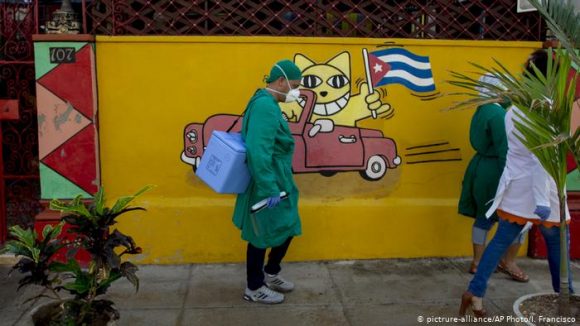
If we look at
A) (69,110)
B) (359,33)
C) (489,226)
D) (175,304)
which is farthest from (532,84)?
(69,110)

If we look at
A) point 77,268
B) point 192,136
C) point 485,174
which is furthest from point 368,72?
point 77,268

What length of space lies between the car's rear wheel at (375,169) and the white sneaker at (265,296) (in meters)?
1.36

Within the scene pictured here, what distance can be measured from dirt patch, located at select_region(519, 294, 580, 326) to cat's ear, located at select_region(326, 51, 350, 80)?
89.5 inches

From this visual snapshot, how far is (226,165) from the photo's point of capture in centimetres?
370

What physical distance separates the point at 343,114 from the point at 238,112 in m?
0.87

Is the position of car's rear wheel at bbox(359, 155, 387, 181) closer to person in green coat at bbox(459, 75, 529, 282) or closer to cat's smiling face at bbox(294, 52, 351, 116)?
cat's smiling face at bbox(294, 52, 351, 116)

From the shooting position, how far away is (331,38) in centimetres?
471

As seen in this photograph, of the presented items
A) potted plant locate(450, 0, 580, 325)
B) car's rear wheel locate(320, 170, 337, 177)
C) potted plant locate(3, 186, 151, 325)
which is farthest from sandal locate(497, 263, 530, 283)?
potted plant locate(3, 186, 151, 325)

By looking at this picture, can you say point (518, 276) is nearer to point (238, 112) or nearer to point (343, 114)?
point (343, 114)

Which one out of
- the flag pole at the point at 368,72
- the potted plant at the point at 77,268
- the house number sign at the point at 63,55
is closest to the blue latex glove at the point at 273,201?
the potted plant at the point at 77,268

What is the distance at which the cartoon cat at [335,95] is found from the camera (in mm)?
4742

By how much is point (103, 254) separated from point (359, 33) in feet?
9.50

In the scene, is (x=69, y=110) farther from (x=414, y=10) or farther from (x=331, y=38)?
(x=414, y=10)

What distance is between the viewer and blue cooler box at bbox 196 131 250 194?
145 inches
